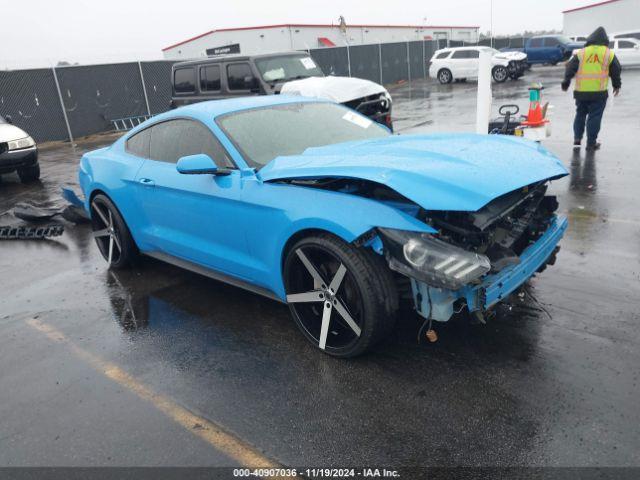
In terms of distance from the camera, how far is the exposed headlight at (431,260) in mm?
2811

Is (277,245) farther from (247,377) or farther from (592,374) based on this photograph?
(592,374)

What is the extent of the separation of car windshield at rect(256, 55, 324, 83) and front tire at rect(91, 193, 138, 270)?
689cm

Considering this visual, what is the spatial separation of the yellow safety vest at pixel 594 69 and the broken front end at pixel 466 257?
6.03m

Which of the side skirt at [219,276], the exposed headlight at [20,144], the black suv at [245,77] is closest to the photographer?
the side skirt at [219,276]

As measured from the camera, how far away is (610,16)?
4372 cm

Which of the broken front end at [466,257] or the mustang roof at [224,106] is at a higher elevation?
the mustang roof at [224,106]

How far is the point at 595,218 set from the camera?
5656 mm

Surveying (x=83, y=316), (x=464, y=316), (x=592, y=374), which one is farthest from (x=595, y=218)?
(x=83, y=316)

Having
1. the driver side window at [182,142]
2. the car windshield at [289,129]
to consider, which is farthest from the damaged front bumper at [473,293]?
the driver side window at [182,142]

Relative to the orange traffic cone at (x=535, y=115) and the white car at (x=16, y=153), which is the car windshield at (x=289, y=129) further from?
the white car at (x=16, y=153)

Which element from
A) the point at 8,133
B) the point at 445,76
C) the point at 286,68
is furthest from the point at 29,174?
the point at 445,76

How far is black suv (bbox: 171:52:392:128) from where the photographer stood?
11.0 m

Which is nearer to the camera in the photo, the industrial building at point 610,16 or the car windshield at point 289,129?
the car windshield at point 289,129

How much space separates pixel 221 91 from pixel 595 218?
8.75 metres
